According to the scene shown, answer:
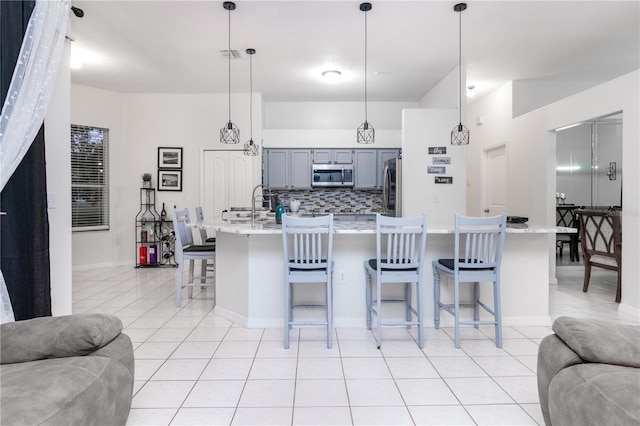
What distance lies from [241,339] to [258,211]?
3.16m

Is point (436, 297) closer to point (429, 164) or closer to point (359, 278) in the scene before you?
point (359, 278)

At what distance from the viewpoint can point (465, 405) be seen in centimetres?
203

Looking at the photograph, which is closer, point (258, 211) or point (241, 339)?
point (241, 339)

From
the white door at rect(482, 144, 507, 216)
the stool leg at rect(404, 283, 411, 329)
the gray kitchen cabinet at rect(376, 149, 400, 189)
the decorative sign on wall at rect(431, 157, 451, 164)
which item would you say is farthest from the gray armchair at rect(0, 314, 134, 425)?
the white door at rect(482, 144, 507, 216)

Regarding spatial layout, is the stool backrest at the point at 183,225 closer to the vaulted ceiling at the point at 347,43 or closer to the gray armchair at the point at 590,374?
the vaulted ceiling at the point at 347,43

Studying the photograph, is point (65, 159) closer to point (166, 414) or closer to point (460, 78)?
point (166, 414)

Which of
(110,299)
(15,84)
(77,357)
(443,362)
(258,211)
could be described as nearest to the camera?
(77,357)

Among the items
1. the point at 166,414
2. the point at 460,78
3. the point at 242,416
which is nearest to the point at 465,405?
the point at 242,416

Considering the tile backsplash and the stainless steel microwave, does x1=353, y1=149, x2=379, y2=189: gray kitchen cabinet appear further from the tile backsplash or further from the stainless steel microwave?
the tile backsplash

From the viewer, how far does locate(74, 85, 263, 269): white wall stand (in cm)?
628

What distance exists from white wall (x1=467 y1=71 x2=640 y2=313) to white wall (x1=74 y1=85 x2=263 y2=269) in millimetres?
4169

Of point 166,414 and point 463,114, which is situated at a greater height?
point 463,114

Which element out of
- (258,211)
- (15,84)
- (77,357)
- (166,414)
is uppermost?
(15,84)

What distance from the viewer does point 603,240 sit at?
4.26 m
